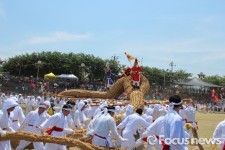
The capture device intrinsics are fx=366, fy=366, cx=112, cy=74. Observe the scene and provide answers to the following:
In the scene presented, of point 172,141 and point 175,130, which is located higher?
point 175,130

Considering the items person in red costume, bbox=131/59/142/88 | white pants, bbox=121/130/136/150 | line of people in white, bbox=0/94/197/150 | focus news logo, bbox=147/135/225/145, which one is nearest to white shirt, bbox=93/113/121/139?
line of people in white, bbox=0/94/197/150

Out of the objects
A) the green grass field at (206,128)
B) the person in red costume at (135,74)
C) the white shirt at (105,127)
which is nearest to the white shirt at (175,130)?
the white shirt at (105,127)

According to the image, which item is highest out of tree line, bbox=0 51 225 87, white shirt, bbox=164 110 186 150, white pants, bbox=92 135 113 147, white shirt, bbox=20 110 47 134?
tree line, bbox=0 51 225 87

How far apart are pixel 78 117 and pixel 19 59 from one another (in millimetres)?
51691

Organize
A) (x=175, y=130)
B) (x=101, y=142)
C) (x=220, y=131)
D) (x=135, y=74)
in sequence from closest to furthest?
(x=175, y=130), (x=101, y=142), (x=220, y=131), (x=135, y=74)

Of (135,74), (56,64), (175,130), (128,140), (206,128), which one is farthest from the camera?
(56,64)

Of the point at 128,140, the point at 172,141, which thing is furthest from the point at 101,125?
the point at 172,141

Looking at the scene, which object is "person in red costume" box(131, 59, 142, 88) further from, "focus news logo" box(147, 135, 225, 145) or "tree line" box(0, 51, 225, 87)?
"tree line" box(0, 51, 225, 87)

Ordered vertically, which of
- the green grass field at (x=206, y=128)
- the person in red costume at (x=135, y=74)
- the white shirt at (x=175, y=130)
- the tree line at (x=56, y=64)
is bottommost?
the green grass field at (x=206, y=128)

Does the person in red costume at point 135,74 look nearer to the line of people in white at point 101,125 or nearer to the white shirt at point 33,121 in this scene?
the line of people in white at point 101,125

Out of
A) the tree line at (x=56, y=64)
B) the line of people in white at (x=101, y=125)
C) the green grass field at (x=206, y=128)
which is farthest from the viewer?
the tree line at (x=56, y=64)

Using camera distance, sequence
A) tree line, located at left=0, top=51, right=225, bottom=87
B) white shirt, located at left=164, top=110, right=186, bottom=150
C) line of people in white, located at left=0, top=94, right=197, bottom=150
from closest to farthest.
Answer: white shirt, located at left=164, top=110, right=186, bottom=150
line of people in white, located at left=0, top=94, right=197, bottom=150
tree line, located at left=0, top=51, right=225, bottom=87

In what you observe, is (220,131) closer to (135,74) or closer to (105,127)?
(105,127)

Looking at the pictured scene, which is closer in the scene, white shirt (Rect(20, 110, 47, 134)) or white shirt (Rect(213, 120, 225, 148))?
white shirt (Rect(213, 120, 225, 148))
